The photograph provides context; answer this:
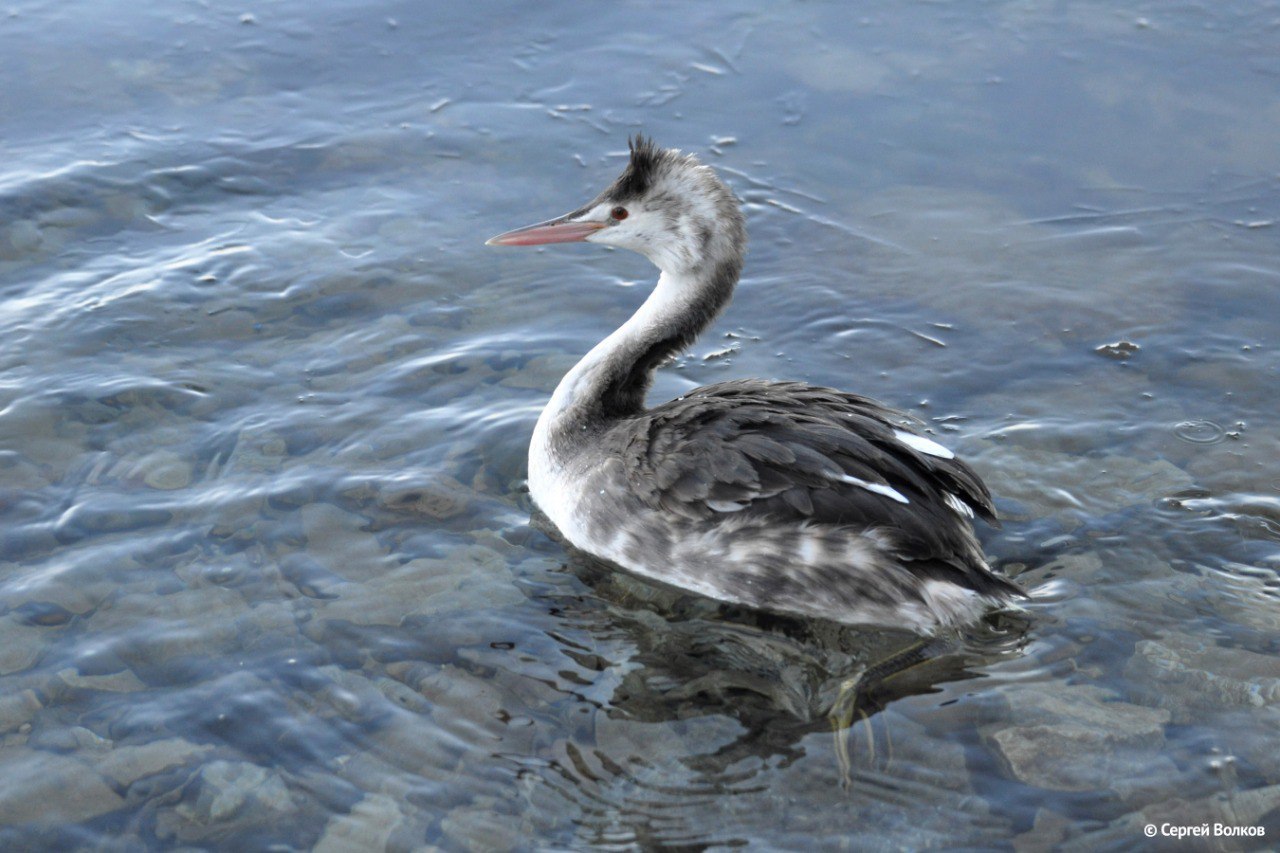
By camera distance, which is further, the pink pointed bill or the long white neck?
the pink pointed bill

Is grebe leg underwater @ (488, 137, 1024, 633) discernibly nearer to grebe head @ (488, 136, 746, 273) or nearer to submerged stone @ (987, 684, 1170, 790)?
grebe head @ (488, 136, 746, 273)

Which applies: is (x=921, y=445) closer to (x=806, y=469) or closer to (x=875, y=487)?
(x=875, y=487)

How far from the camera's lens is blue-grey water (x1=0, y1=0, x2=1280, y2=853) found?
467 centimetres

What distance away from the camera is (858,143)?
913 cm

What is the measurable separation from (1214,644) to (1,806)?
438 cm

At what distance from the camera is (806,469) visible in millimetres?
5316

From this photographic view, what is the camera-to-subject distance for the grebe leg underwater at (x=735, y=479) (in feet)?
17.3

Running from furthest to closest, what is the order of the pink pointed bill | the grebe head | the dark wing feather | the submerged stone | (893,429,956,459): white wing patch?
1. the pink pointed bill
2. the grebe head
3. (893,429,956,459): white wing patch
4. the dark wing feather
5. the submerged stone

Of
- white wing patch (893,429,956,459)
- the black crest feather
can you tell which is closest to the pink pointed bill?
the black crest feather

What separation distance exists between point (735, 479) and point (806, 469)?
0.92 ft

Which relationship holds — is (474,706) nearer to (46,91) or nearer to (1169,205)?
(1169,205)

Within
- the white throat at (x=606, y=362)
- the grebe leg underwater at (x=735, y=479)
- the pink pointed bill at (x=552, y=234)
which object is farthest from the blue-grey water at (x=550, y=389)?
the pink pointed bill at (x=552, y=234)

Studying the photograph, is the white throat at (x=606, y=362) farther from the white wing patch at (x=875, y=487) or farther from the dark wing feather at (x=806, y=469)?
the white wing patch at (x=875, y=487)

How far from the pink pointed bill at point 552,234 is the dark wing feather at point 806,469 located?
1108 mm
